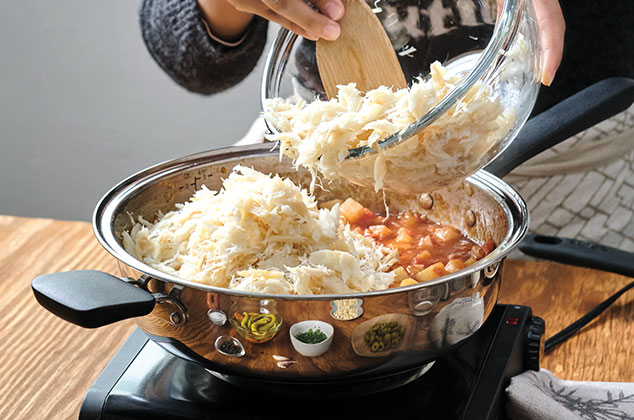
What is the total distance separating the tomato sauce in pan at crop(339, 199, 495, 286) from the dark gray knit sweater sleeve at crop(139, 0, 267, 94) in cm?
61

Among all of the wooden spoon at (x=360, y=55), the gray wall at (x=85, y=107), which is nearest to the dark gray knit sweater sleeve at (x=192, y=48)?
the wooden spoon at (x=360, y=55)

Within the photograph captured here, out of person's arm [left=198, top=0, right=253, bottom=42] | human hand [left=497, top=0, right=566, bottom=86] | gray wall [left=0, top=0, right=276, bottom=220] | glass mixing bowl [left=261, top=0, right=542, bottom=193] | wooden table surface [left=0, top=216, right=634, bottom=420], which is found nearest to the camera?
glass mixing bowl [left=261, top=0, right=542, bottom=193]

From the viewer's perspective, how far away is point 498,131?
952 mm

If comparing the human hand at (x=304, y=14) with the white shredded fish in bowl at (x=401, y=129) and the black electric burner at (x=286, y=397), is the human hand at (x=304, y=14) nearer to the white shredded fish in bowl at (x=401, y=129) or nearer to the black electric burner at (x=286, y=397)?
the white shredded fish in bowl at (x=401, y=129)

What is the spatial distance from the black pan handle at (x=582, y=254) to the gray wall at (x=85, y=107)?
1843 mm

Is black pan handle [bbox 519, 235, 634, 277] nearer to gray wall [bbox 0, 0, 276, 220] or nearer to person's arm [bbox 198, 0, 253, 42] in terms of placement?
person's arm [bbox 198, 0, 253, 42]

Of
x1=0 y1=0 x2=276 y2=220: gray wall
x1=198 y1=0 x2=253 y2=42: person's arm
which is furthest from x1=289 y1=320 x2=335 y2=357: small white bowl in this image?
x1=0 y1=0 x2=276 y2=220: gray wall

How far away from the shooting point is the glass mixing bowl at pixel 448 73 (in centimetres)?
90

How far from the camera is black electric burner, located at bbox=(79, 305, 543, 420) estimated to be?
928mm

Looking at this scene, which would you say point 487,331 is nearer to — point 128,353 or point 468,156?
point 468,156

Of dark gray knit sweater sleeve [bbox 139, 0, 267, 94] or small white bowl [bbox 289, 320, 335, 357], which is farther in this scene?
dark gray knit sweater sleeve [bbox 139, 0, 267, 94]

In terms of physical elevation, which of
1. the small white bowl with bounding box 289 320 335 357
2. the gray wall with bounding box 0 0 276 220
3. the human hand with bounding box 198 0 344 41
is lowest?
the gray wall with bounding box 0 0 276 220

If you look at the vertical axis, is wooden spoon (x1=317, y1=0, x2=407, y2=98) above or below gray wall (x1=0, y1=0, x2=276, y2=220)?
above

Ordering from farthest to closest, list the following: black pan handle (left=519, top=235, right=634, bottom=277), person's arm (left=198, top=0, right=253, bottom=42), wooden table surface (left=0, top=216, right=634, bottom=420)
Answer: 1. person's arm (left=198, top=0, right=253, bottom=42)
2. black pan handle (left=519, top=235, right=634, bottom=277)
3. wooden table surface (left=0, top=216, right=634, bottom=420)
